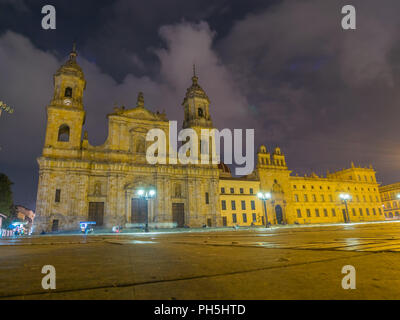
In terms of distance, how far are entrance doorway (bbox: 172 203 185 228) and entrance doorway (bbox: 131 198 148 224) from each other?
172 inches

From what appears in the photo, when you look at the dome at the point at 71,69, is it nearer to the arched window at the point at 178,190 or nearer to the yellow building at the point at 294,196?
the arched window at the point at 178,190

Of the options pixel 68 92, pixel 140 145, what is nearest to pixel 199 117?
pixel 140 145

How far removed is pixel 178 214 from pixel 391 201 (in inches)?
2801

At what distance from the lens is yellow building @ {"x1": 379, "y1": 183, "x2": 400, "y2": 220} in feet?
219

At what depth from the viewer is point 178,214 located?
33469 millimetres

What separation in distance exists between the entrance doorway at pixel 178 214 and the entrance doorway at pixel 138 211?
4.37 metres

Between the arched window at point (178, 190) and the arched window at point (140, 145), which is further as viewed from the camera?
the arched window at point (178, 190)

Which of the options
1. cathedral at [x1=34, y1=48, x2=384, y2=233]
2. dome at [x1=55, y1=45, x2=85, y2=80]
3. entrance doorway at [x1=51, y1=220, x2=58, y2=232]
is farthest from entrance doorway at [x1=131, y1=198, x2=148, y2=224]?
dome at [x1=55, y1=45, x2=85, y2=80]

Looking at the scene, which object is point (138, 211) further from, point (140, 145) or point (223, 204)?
point (223, 204)

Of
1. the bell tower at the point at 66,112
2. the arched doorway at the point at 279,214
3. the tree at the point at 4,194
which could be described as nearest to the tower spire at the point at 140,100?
the bell tower at the point at 66,112

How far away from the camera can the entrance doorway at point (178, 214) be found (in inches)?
1297

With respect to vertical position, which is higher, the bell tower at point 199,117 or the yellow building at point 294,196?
the bell tower at point 199,117
